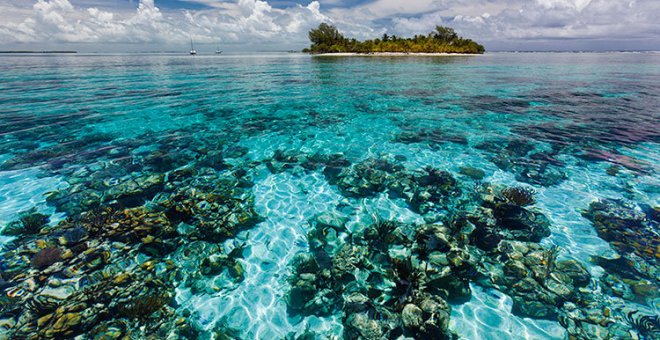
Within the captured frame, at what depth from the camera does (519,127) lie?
13828 mm

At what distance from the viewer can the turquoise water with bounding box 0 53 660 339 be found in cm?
444

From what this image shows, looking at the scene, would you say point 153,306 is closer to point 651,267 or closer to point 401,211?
point 401,211

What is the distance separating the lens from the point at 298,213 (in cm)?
731

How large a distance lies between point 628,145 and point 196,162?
16705 mm

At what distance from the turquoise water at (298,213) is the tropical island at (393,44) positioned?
115010mm

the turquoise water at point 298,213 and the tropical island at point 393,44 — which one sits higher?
the tropical island at point 393,44

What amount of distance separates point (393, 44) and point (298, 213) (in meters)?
131

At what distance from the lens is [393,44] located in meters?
123

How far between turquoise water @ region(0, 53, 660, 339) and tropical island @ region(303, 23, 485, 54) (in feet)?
377

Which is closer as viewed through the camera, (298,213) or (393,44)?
(298,213)

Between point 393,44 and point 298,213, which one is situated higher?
point 393,44

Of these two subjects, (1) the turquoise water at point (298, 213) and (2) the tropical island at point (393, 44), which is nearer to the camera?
(1) the turquoise water at point (298, 213)

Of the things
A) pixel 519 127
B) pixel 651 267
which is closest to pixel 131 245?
pixel 651 267

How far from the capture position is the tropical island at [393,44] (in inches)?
4665
